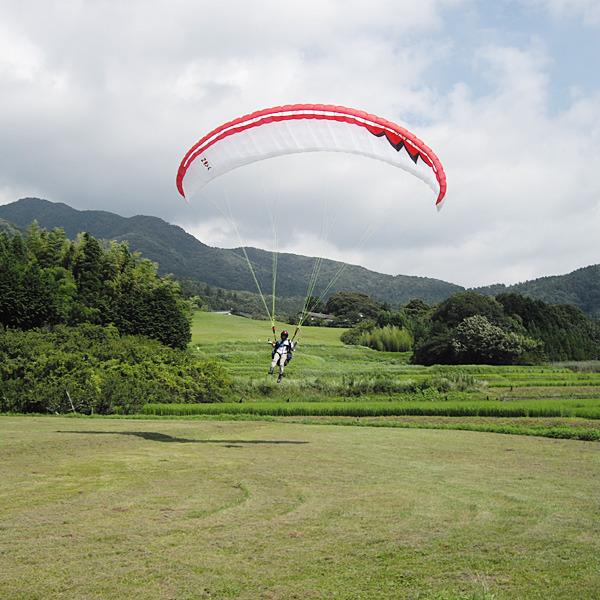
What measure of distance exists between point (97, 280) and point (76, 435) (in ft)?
140

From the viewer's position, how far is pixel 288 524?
20.4ft

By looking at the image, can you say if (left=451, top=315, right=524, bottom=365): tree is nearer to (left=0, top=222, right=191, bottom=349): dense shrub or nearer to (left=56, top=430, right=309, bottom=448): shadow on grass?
(left=0, top=222, right=191, bottom=349): dense shrub

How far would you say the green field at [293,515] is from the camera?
15.5 feet

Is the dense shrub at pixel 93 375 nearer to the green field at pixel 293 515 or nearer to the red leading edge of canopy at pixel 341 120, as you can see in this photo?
the green field at pixel 293 515

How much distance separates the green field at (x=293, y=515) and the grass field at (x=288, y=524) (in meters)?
0.02

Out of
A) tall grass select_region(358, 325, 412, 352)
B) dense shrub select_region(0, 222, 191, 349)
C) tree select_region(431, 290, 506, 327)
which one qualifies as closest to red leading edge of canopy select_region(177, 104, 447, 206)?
dense shrub select_region(0, 222, 191, 349)

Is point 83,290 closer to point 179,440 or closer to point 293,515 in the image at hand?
point 179,440

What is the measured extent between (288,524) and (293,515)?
1.13 ft

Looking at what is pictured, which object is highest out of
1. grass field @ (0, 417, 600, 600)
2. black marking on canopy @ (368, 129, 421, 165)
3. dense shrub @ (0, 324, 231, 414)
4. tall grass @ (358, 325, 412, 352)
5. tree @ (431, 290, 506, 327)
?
black marking on canopy @ (368, 129, 421, 165)

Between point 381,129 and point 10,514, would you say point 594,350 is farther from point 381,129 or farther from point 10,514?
point 10,514

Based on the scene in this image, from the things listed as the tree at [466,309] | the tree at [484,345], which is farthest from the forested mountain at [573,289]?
the tree at [484,345]

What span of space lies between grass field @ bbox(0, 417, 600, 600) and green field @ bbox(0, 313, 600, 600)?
0.02m

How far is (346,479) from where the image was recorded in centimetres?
866

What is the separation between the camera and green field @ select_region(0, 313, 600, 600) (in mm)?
4715
